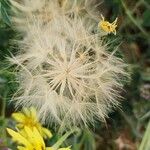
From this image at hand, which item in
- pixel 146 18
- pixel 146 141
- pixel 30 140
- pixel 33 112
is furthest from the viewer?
pixel 146 18

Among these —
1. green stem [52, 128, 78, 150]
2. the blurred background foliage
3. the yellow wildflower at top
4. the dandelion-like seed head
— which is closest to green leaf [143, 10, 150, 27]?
the blurred background foliage

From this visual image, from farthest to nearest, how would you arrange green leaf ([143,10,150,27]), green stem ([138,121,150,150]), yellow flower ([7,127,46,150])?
1. green leaf ([143,10,150,27])
2. green stem ([138,121,150,150])
3. yellow flower ([7,127,46,150])

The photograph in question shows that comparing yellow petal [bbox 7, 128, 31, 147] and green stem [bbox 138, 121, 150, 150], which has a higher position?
yellow petal [bbox 7, 128, 31, 147]

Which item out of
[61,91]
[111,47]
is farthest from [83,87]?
[111,47]

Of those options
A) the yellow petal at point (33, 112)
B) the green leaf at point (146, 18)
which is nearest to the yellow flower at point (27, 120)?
the yellow petal at point (33, 112)

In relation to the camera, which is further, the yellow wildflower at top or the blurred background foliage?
the blurred background foliage

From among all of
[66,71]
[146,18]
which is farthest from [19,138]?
[146,18]

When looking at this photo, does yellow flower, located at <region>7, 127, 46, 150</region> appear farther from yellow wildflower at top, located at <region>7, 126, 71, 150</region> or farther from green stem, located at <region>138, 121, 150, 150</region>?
green stem, located at <region>138, 121, 150, 150</region>

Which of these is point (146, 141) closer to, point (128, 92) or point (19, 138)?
point (128, 92)

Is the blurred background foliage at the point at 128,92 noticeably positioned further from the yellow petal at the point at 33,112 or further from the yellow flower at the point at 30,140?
the yellow flower at the point at 30,140
